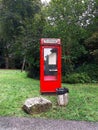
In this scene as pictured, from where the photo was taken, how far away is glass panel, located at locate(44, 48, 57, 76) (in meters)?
9.30

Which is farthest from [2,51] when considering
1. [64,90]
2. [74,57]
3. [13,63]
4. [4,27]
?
[64,90]

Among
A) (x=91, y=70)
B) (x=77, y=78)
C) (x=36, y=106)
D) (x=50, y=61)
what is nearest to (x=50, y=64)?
(x=50, y=61)

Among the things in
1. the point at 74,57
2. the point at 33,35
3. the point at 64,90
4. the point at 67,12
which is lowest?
the point at 64,90

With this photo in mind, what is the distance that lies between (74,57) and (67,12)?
97.9 inches

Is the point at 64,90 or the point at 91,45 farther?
the point at 91,45

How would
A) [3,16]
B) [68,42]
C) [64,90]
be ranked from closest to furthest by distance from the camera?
[64,90]
[68,42]
[3,16]

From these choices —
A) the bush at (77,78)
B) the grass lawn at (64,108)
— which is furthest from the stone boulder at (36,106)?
the bush at (77,78)

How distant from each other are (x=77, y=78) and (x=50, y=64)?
4574 mm

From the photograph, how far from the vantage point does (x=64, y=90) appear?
25.3 feet

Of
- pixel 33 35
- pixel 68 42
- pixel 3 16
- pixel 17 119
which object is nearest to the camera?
pixel 17 119

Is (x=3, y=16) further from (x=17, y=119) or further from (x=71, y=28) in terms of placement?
(x=17, y=119)

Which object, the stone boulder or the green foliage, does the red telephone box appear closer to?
the stone boulder

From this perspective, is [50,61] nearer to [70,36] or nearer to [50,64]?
[50,64]

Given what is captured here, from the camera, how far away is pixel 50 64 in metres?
9.37
